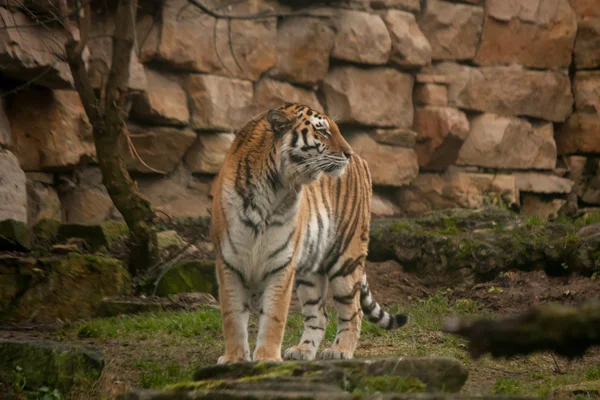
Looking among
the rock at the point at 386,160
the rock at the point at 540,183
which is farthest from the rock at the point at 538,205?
the rock at the point at 386,160

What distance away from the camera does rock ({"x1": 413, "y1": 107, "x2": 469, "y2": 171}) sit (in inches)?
448

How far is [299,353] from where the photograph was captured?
5801 mm

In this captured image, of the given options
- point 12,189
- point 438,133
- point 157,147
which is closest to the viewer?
point 12,189

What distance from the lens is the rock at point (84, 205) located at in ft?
29.9

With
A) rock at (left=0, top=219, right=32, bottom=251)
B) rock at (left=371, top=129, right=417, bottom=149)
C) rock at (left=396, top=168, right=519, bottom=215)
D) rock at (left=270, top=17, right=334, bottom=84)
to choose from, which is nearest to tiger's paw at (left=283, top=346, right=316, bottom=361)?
rock at (left=0, top=219, right=32, bottom=251)

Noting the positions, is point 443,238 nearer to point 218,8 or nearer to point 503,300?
point 503,300

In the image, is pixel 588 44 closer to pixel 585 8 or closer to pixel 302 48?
pixel 585 8

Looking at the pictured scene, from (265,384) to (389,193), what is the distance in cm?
823

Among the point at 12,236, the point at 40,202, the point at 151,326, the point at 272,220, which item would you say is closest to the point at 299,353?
the point at 272,220

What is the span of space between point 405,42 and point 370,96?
84 centimetres

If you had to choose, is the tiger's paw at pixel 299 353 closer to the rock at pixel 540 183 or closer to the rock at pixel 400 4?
the rock at pixel 400 4

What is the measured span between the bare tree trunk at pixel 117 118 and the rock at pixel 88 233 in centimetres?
59

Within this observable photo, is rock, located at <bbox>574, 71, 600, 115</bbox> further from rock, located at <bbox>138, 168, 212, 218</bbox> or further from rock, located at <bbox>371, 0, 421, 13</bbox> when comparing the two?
rock, located at <bbox>138, 168, 212, 218</bbox>

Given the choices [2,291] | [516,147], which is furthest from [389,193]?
[2,291]
